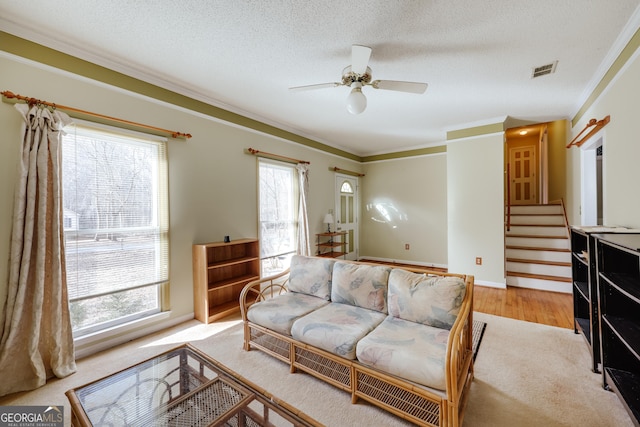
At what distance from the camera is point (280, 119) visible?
4.02m

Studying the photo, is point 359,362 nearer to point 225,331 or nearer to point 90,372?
point 225,331

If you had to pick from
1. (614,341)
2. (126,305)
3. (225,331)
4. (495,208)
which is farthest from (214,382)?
(495,208)

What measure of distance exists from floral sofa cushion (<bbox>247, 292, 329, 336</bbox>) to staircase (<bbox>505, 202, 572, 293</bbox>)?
3.61m

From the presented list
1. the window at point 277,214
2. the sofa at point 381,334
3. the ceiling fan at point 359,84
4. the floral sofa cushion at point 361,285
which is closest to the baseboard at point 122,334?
the sofa at point 381,334

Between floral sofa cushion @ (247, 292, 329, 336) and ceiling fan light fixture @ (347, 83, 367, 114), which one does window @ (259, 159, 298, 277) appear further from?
ceiling fan light fixture @ (347, 83, 367, 114)

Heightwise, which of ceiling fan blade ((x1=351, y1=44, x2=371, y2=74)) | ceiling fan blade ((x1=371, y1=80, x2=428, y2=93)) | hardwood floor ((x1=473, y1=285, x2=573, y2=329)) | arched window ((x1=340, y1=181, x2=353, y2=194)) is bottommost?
hardwood floor ((x1=473, y1=285, x2=573, y2=329))

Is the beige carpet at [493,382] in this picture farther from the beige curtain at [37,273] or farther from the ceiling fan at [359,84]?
the ceiling fan at [359,84]

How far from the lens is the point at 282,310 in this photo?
2.26m

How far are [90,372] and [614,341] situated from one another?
156 inches

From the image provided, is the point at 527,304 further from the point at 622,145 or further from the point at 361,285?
the point at 361,285

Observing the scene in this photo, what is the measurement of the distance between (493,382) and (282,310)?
5.67 feet

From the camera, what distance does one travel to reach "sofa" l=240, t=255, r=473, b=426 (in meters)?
1.47

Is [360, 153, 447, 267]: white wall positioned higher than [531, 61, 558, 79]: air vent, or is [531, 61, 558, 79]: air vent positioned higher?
[531, 61, 558, 79]: air vent

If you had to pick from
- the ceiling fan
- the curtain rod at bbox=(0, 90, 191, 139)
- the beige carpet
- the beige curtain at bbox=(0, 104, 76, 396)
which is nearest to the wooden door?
the beige carpet
